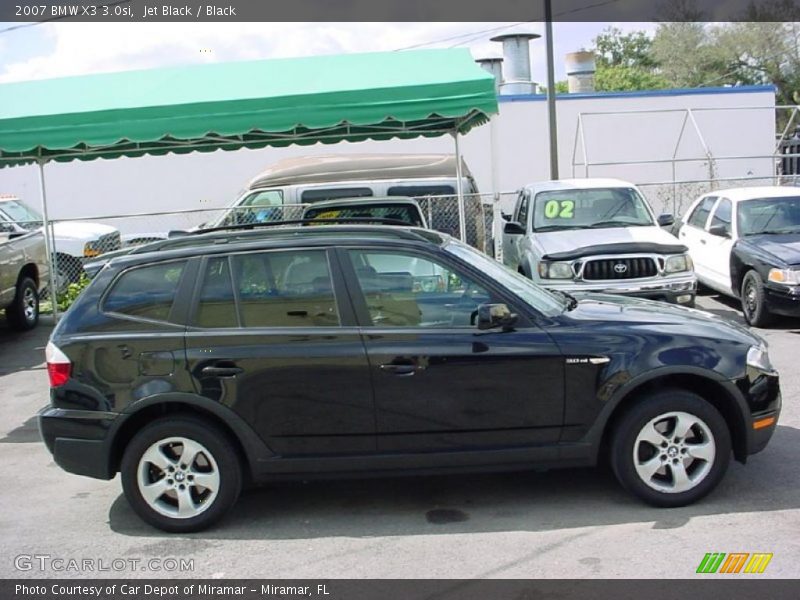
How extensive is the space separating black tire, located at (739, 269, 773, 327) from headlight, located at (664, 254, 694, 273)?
131 cm

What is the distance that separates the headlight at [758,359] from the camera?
497 centimetres

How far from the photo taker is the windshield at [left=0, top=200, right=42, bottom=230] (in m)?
14.4

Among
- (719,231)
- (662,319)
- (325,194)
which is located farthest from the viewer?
(325,194)

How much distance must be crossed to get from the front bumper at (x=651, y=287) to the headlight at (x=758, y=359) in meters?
3.92

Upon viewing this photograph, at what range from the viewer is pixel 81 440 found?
498 centimetres

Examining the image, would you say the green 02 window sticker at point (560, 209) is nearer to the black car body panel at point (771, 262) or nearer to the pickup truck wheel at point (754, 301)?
the black car body panel at point (771, 262)

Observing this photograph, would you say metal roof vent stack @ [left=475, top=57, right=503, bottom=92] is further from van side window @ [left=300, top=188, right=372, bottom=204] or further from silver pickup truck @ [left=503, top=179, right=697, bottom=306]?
silver pickup truck @ [left=503, top=179, right=697, bottom=306]

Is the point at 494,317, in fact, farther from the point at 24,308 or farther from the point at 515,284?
the point at 24,308

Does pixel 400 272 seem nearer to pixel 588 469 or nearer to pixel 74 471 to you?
pixel 588 469

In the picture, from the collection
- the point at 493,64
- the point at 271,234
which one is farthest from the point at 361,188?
the point at 493,64

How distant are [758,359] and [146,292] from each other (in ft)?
12.1

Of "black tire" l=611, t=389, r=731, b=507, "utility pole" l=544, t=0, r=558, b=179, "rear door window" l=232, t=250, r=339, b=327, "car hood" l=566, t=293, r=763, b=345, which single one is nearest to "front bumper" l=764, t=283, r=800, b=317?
"car hood" l=566, t=293, r=763, b=345
